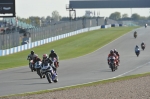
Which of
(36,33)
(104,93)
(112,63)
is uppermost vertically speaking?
→ (104,93)

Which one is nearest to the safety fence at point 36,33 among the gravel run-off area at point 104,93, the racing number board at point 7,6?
the racing number board at point 7,6

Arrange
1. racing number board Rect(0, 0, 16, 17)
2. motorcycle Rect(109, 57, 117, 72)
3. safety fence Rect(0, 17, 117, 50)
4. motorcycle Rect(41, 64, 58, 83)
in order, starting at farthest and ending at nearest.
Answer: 1. safety fence Rect(0, 17, 117, 50)
2. racing number board Rect(0, 0, 16, 17)
3. motorcycle Rect(109, 57, 117, 72)
4. motorcycle Rect(41, 64, 58, 83)

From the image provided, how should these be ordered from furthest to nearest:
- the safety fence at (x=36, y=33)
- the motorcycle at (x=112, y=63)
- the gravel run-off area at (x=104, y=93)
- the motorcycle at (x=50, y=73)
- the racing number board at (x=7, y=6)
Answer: the safety fence at (x=36, y=33)
the racing number board at (x=7, y=6)
the motorcycle at (x=112, y=63)
the motorcycle at (x=50, y=73)
the gravel run-off area at (x=104, y=93)

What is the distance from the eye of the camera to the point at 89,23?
107312mm

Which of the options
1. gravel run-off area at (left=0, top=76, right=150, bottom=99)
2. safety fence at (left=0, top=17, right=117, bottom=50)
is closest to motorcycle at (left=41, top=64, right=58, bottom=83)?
gravel run-off area at (left=0, top=76, right=150, bottom=99)

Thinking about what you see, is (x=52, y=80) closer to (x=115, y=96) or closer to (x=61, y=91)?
(x=61, y=91)

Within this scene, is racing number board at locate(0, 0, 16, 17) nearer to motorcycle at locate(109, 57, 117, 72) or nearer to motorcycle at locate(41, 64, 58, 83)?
motorcycle at locate(109, 57, 117, 72)

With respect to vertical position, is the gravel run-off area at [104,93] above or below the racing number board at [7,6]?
below

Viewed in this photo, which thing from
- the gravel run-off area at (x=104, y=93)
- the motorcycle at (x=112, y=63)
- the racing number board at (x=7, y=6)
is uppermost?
the racing number board at (x=7, y=6)

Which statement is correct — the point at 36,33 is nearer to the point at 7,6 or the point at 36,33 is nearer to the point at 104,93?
the point at 7,6

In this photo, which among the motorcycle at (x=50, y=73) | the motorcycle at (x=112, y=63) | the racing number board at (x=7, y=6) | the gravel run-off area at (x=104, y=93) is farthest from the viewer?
the racing number board at (x=7, y=6)

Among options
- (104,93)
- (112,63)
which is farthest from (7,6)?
(104,93)

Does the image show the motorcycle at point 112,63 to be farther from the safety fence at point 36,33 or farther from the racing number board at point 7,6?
the safety fence at point 36,33

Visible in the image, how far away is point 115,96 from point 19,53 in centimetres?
4119
